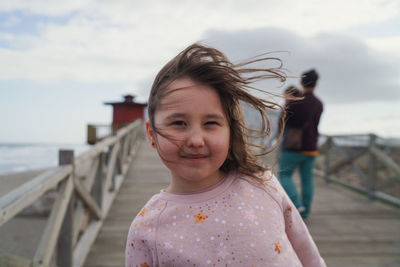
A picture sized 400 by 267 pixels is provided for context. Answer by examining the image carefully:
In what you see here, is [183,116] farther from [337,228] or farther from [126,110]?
[126,110]

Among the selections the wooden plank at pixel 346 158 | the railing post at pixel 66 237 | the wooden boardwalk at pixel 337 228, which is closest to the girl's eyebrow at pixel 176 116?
the railing post at pixel 66 237

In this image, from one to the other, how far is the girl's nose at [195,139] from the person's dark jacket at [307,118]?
7.99 ft

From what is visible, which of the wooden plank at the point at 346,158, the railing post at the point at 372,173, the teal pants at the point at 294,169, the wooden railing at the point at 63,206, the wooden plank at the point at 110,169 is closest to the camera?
the wooden railing at the point at 63,206

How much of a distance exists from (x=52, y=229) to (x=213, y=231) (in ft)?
4.65

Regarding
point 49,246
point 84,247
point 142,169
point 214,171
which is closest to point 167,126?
point 214,171

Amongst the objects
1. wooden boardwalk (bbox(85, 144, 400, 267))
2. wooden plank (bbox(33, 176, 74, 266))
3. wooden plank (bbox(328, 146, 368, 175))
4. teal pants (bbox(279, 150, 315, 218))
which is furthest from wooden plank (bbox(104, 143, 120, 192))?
wooden plank (bbox(328, 146, 368, 175))

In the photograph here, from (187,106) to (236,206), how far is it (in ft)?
1.23

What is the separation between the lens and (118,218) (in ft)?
13.3

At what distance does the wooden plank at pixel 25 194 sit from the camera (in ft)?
4.48

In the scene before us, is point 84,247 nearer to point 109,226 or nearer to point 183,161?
point 109,226

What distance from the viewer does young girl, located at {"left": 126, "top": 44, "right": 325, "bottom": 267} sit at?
101 cm

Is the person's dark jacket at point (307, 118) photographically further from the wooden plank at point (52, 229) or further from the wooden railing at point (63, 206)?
the wooden plank at point (52, 229)

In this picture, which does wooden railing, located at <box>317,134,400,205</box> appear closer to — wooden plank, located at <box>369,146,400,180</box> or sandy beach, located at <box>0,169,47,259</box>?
wooden plank, located at <box>369,146,400,180</box>

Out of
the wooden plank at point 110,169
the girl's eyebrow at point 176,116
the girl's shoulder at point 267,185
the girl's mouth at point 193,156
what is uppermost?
the girl's eyebrow at point 176,116
